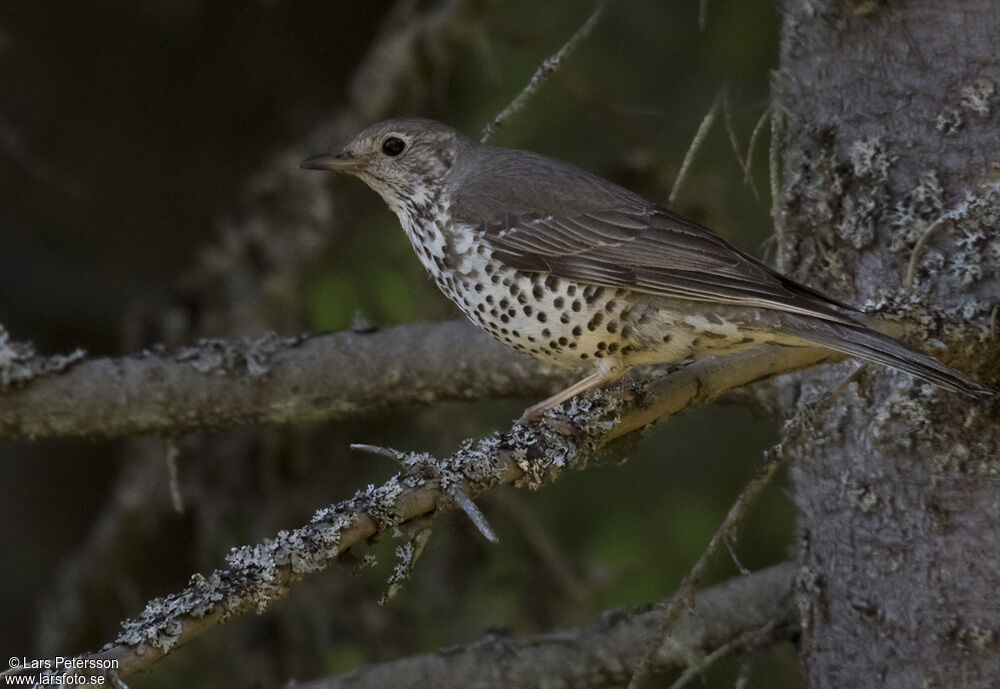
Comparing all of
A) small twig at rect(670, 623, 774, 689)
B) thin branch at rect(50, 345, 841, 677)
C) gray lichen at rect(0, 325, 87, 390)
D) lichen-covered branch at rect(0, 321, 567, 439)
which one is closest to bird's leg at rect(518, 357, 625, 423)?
→ thin branch at rect(50, 345, 841, 677)

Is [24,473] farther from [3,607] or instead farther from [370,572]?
[370,572]

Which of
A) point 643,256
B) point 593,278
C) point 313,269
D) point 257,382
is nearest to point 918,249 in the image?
point 643,256

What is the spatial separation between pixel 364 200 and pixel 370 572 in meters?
1.73

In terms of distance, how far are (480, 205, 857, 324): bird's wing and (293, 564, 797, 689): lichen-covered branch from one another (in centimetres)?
109

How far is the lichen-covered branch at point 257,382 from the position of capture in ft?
12.3

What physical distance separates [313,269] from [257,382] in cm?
120

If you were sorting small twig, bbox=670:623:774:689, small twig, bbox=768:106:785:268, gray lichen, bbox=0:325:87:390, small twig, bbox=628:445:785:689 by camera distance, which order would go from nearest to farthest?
small twig, bbox=628:445:785:689 → small twig, bbox=768:106:785:268 → small twig, bbox=670:623:774:689 → gray lichen, bbox=0:325:87:390

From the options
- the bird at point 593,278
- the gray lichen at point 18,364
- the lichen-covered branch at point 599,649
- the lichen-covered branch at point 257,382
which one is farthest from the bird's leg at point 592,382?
the gray lichen at point 18,364

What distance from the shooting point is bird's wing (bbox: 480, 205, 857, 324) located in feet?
10.0

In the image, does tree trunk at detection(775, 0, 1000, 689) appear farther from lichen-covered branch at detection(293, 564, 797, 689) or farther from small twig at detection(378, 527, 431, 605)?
small twig at detection(378, 527, 431, 605)

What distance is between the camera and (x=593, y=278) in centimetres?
332

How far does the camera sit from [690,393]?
2977 millimetres

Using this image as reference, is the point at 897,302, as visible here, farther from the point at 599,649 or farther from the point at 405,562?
the point at 599,649

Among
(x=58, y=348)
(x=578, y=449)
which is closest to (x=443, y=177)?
(x=578, y=449)
